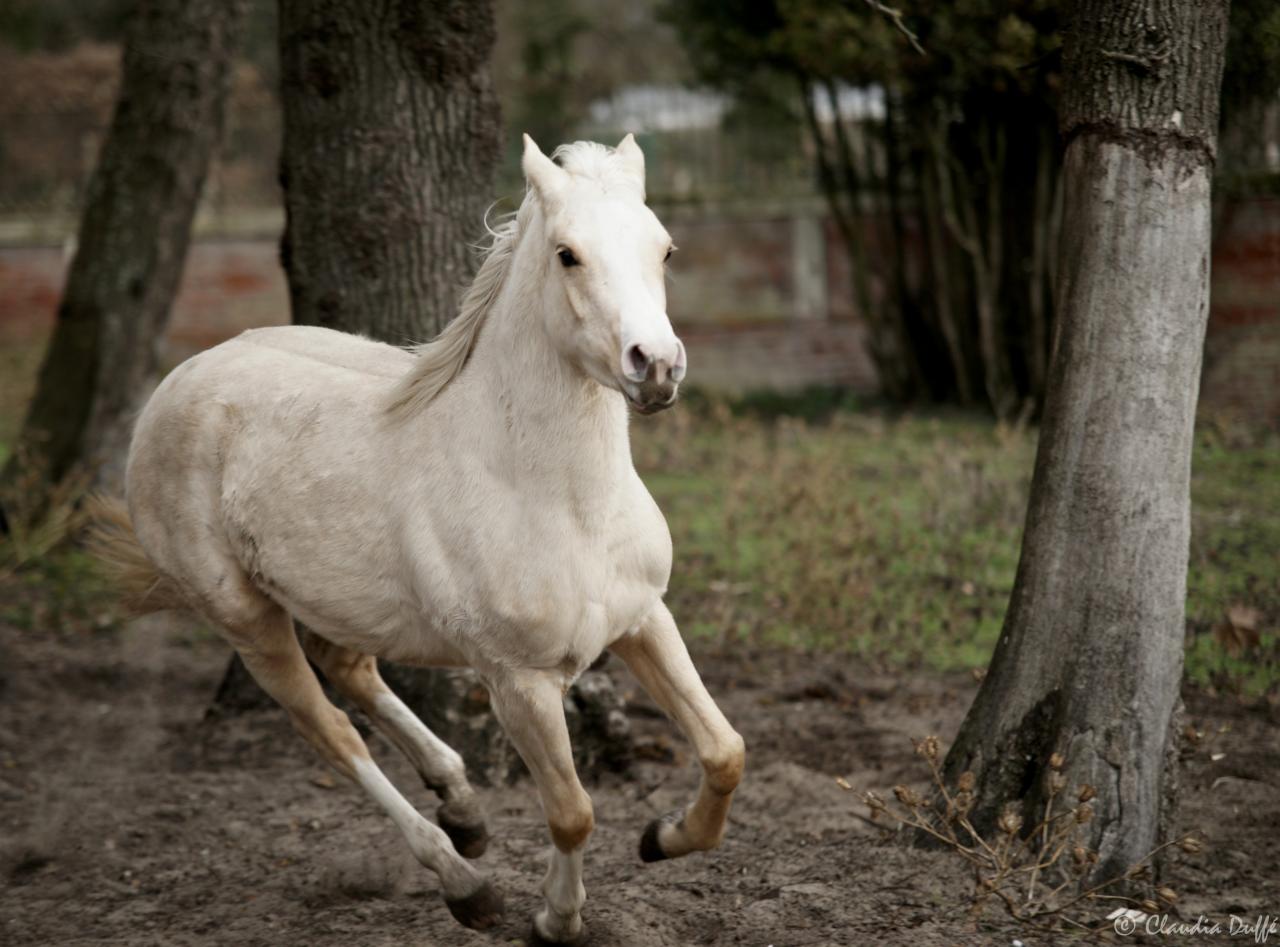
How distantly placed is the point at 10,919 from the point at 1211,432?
17.8 ft

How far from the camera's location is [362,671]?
4.69m

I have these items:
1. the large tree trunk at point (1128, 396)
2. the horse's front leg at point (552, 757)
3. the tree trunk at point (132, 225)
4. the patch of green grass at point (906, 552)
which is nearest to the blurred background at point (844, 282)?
the patch of green grass at point (906, 552)

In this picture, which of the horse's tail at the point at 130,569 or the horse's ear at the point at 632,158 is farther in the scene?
the horse's tail at the point at 130,569

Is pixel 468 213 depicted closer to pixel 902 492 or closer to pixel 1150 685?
pixel 1150 685

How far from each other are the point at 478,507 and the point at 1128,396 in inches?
74.0

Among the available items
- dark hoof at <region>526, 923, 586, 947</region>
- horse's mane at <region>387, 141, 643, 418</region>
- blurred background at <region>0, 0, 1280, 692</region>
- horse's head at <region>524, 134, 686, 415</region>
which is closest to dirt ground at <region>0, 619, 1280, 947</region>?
dark hoof at <region>526, 923, 586, 947</region>

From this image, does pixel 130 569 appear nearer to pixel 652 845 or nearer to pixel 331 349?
pixel 331 349

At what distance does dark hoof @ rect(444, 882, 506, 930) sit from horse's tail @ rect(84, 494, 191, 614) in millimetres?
1527

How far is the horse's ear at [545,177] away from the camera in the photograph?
336 centimetres

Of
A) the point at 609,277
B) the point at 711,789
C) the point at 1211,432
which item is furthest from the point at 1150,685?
the point at 1211,432

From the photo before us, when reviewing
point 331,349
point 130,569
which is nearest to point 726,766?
point 331,349

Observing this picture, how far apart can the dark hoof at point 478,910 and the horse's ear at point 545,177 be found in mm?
1981

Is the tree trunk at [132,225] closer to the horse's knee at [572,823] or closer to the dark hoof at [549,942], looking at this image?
the dark hoof at [549,942]

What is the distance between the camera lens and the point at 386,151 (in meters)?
5.35
